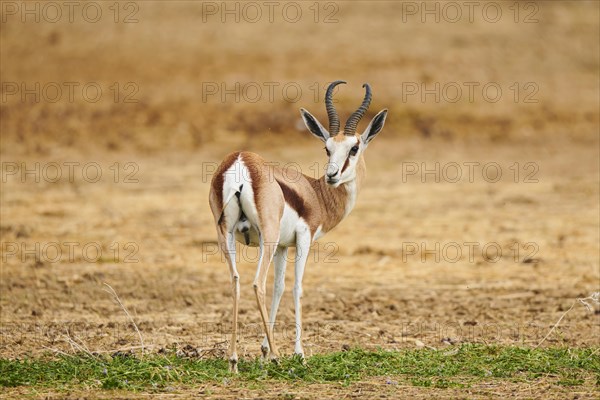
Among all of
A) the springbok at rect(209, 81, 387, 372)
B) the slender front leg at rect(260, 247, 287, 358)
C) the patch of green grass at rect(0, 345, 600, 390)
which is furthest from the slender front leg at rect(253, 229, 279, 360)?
the slender front leg at rect(260, 247, 287, 358)

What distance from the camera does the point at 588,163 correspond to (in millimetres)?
22406

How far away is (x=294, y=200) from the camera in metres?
8.69

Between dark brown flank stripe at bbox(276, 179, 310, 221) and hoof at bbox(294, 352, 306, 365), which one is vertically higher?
dark brown flank stripe at bbox(276, 179, 310, 221)

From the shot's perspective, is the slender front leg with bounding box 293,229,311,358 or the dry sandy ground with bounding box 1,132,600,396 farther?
the dry sandy ground with bounding box 1,132,600,396

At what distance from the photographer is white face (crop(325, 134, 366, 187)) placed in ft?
29.0

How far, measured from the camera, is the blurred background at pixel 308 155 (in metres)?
11.9

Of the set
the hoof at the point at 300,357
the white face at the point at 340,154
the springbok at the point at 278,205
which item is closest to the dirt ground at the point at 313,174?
the hoof at the point at 300,357

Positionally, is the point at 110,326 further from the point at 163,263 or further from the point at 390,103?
the point at 390,103

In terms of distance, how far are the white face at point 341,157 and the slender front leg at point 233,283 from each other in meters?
1.17

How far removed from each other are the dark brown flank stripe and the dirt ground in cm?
146

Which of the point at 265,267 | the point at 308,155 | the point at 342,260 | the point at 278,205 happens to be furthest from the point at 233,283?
the point at 308,155

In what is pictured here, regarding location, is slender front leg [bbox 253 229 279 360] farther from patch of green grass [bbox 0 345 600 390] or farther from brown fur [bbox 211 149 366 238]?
patch of green grass [bbox 0 345 600 390]

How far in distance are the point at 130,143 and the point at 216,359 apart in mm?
15936

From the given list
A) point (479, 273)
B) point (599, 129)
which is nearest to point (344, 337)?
point (479, 273)
